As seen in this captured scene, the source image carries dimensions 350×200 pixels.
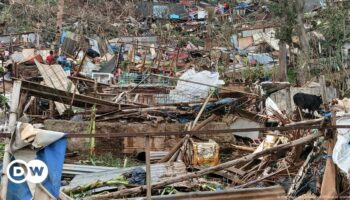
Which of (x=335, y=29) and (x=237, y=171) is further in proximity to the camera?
(x=335, y=29)

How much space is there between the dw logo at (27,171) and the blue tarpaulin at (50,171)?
0.03 metres

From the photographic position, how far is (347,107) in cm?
619

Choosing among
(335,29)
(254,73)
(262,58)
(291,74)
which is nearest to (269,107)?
(254,73)

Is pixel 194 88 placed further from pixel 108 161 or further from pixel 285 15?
pixel 285 15

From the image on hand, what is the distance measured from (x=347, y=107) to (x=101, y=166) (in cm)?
445

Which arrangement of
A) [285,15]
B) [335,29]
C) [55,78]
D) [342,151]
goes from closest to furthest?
[342,151] < [55,78] < [335,29] < [285,15]

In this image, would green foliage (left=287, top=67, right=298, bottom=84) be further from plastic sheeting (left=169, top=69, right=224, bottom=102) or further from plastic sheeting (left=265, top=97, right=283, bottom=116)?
plastic sheeting (left=265, top=97, right=283, bottom=116)

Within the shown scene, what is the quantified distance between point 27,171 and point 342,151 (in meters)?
3.18

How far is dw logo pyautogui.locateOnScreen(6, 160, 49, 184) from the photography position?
3.91 metres

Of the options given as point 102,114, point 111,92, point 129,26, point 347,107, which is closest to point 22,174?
point 347,107

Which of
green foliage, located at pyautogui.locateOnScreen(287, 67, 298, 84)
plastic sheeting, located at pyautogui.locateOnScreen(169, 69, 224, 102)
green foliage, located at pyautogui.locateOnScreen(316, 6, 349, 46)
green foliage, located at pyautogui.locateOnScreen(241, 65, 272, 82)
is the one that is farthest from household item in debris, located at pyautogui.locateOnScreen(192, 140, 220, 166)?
green foliage, located at pyautogui.locateOnScreen(287, 67, 298, 84)

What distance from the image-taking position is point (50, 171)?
4.04m

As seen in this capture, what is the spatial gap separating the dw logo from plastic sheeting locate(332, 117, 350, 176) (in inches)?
117

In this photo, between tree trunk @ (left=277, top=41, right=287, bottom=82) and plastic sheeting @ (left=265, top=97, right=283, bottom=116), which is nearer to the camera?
plastic sheeting @ (left=265, top=97, right=283, bottom=116)
